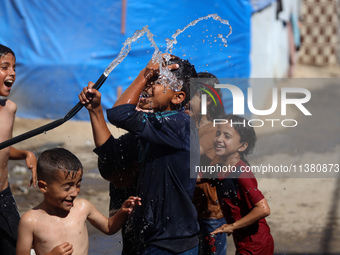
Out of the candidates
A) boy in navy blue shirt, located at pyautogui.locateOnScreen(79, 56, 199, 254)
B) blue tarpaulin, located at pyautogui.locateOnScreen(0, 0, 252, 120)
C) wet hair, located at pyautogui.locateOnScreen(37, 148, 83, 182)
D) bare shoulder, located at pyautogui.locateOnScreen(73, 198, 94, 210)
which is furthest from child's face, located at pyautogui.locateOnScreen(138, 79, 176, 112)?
blue tarpaulin, located at pyautogui.locateOnScreen(0, 0, 252, 120)

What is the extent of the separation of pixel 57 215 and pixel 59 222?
4 cm

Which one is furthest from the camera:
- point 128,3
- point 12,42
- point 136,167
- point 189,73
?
point 12,42

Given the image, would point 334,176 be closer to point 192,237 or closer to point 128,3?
point 128,3

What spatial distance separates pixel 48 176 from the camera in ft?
8.82

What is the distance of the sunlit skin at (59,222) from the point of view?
264 cm

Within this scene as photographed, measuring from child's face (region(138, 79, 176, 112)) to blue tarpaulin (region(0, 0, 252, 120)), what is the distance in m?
6.15

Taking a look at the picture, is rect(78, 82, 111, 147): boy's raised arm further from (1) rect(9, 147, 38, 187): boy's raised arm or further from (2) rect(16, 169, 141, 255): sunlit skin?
(1) rect(9, 147, 38, 187): boy's raised arm

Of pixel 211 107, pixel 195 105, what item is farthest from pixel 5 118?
pixel 211 107

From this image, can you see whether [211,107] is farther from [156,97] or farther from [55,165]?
[55,165]

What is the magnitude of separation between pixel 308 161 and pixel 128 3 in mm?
3827

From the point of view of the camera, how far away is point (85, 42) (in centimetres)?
919

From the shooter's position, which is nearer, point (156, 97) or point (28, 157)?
point (156, 97)

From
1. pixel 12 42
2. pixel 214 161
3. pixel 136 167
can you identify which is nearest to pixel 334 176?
pixel 214 161

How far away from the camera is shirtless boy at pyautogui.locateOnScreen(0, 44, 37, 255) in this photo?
310 cm
